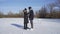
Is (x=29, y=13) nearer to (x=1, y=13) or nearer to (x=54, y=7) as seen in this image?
(x=1, y=13)

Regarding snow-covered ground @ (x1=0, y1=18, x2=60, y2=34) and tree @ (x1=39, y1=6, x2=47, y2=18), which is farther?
tree @ (x1=39, y1=6, x2=47, y2=18)

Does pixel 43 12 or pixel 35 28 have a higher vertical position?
pixel 43 12

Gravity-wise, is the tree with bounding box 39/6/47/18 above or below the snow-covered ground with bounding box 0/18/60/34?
above

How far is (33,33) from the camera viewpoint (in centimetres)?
466

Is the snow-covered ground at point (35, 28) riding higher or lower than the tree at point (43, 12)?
lower

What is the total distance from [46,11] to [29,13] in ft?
28.6

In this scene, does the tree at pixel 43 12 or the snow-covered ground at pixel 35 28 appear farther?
the tree at pixel 43 12

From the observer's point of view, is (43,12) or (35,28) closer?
(35,28)

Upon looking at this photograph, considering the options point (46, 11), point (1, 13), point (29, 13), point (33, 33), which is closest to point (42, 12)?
point (46, 11)

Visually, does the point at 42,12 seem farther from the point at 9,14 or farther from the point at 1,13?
the point at 1,13

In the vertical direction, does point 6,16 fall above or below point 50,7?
below

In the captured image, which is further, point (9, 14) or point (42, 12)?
point (42, 12)

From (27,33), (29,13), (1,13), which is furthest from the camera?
(1,13)

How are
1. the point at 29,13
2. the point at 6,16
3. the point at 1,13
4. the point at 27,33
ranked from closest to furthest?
the point at 27,33, the point at 29,13, the point at 1,13, the point at 6,16
